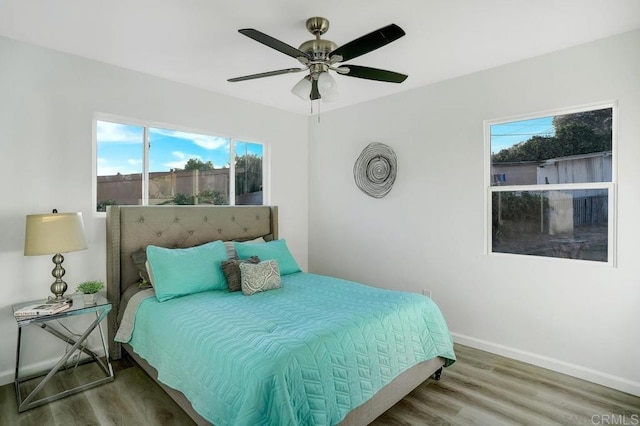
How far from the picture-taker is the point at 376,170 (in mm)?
3986

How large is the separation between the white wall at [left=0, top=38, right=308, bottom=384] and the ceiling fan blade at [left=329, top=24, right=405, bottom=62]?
2.09 metres

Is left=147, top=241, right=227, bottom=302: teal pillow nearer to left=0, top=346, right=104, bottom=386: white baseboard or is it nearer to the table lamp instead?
the table lamp

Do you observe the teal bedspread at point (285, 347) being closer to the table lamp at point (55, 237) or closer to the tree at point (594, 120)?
the table lamp at point (55, 237)

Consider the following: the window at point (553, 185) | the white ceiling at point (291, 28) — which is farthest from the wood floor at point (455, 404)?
the white ceiling at point (291, 28)

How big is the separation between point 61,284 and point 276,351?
6.46 feet

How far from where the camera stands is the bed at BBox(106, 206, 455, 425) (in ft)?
5.45

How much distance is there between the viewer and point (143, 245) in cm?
315

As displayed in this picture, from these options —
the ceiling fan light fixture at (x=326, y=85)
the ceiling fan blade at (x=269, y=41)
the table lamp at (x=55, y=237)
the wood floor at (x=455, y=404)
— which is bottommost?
the wood floor at (x=455, y=404)

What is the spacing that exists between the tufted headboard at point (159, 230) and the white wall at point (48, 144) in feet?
0.56

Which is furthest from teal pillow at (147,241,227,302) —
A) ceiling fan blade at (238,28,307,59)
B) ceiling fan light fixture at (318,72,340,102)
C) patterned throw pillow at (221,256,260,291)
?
ceiling fan blade at (238,28,307,59)

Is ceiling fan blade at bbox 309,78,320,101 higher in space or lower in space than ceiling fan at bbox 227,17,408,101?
lower

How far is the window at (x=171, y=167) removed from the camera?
316 cm

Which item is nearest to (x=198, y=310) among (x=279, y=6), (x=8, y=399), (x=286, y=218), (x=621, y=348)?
(x=8, y=399)

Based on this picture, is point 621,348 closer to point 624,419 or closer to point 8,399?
point 624,419
